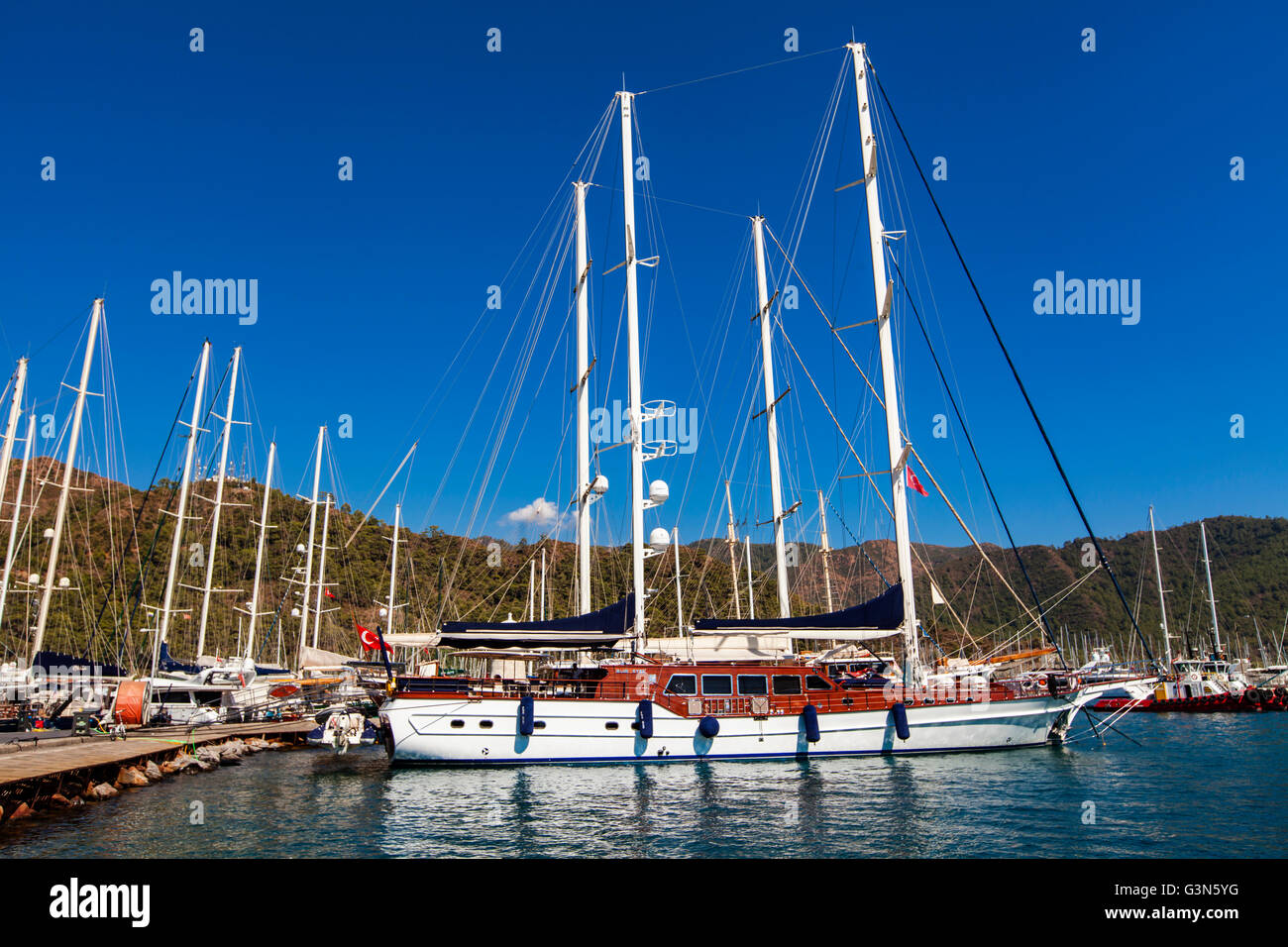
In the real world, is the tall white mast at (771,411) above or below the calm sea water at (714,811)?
above

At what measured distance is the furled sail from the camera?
89.8ft

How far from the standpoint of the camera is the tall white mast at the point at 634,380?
27.0 m

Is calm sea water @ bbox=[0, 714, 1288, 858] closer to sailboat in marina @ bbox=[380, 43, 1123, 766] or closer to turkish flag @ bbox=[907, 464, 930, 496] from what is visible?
sailboat in marina @ bbox=[380, 43, 1123, 766]

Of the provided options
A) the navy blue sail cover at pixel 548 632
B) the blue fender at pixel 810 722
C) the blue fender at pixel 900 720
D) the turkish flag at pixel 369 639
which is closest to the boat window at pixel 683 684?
the navy blue sail cover at pixel 548 632

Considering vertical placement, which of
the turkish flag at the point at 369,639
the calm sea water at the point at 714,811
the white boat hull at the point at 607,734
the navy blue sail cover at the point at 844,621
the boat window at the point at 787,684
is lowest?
the calm sea water at the point at 714,811

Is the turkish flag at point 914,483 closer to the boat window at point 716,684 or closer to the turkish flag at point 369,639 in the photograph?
the boat window at point 716,684

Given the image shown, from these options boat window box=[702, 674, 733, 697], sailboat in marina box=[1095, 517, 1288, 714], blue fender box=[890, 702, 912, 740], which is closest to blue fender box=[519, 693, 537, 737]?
boat window box=[702, 674, 733, 697]

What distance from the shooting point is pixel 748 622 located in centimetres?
2769

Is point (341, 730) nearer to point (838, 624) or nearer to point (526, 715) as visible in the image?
point (526, 715)

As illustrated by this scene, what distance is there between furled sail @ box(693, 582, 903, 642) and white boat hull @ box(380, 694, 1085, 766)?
109 inches

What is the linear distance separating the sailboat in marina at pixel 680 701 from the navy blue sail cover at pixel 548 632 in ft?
0.15

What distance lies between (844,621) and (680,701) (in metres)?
6.65

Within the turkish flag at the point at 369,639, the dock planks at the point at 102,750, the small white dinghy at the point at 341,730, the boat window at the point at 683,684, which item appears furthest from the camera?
the small white dinghy at the point at 341,730
